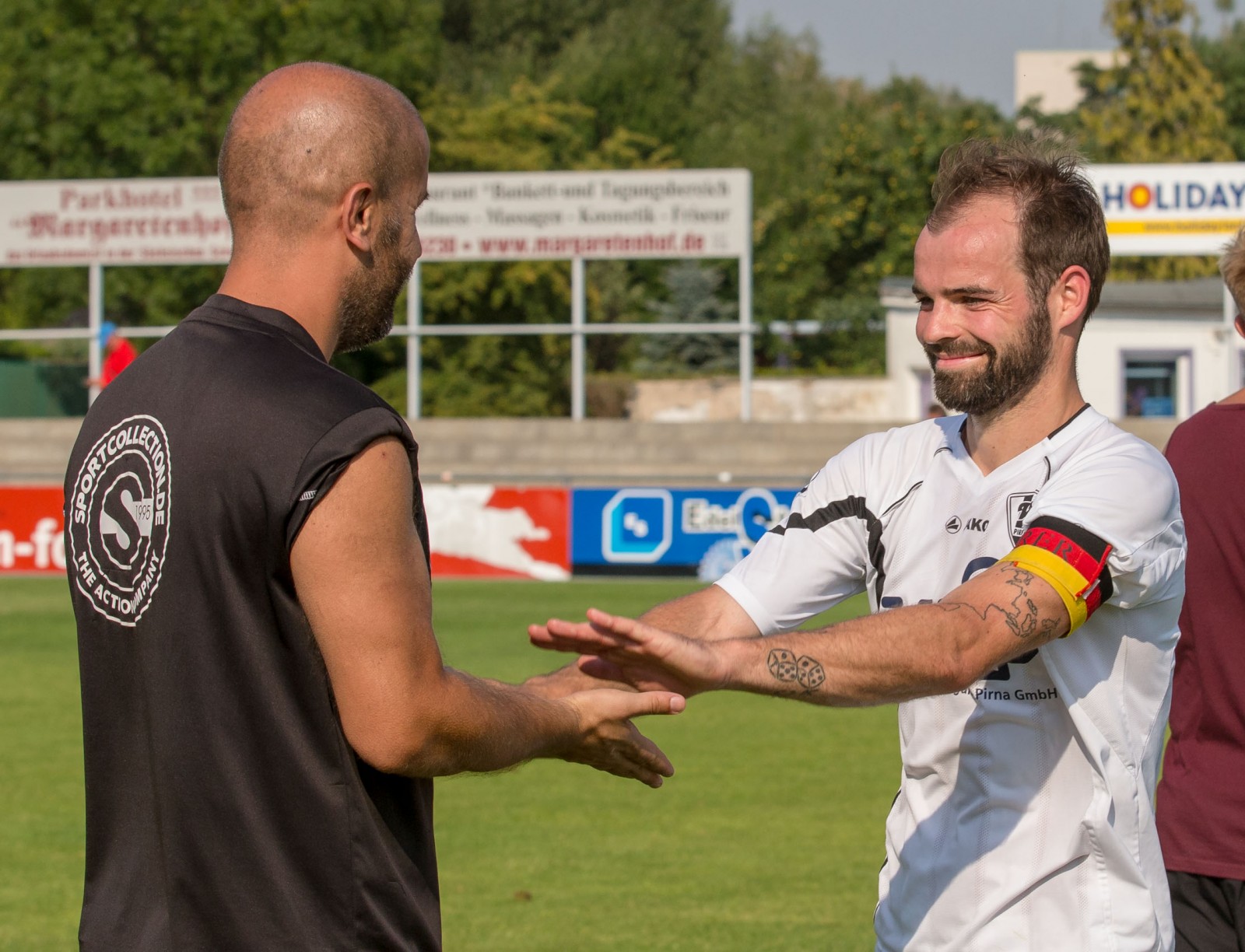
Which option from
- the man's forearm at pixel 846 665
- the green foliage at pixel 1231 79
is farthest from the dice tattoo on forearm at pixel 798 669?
the green foliage at pixel 1231 79

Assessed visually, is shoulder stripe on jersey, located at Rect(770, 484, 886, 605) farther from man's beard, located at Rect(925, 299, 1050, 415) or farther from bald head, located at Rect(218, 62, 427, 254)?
bald head, located at Rect(218, 62, 427, 254)

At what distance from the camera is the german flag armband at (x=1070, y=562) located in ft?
9.45

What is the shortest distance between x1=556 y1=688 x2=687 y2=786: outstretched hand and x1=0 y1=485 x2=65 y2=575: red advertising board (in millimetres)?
17172

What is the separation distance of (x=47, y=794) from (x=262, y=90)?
276 inches

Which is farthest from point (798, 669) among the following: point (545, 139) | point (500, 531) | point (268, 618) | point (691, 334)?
point (691, 334)

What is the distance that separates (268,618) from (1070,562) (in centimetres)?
144

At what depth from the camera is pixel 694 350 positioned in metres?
48.3

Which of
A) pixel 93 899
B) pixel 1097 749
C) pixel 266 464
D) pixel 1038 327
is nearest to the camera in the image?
pixel 266 464

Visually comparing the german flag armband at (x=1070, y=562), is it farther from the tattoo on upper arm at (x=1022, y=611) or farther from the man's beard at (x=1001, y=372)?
the man's beard at (x=1001, y=372)

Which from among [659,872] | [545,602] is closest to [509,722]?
[659,872]

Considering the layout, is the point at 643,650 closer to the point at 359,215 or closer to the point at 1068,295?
the point at 359,215

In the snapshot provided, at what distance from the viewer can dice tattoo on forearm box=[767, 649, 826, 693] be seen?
2.90 m

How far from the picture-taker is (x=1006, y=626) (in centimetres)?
285

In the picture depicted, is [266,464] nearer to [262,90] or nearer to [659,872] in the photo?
[262,90]
